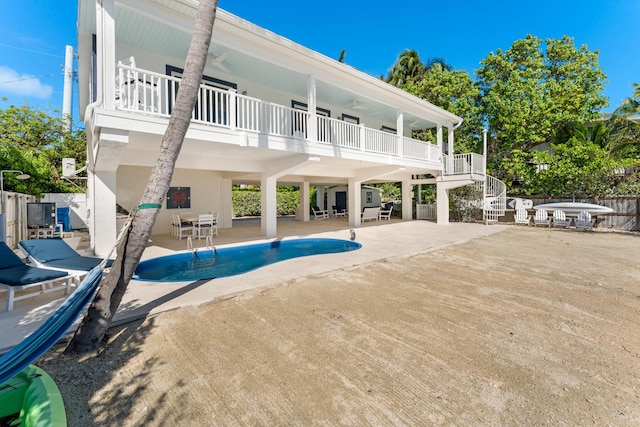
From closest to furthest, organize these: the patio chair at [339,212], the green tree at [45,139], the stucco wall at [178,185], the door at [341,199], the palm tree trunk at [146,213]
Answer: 1. the palm tree trunk at [146,213]
2. the stucco wall at [178,185]
3. the green tree at [45,139]
4. the patio chair at [339,212]
5. the door at [341,199]

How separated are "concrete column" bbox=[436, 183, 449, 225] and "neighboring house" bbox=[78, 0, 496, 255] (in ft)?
4.38

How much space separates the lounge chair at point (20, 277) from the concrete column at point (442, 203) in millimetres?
16706

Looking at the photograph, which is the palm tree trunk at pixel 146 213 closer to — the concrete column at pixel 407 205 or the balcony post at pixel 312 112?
the balcony post at pixel 312 112

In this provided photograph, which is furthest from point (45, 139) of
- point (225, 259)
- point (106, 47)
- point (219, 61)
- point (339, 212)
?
point (339, 212)

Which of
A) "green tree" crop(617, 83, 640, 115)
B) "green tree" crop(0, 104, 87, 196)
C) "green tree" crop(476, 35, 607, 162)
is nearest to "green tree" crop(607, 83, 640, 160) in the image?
"green tree" crop(617, 83, 640, 115)

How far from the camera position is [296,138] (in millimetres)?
9055

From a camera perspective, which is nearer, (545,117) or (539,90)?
(545,117)

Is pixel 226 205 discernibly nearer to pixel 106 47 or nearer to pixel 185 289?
pixel 106 47

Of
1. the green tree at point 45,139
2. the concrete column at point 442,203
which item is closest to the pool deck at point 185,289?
the concrete column at point 442,203

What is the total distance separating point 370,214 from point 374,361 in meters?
15.9

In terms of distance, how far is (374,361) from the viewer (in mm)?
3020

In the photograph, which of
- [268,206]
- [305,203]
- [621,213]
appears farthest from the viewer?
[305,203]

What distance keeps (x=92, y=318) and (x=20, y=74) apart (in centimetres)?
3244

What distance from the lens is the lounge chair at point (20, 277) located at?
3.99m
